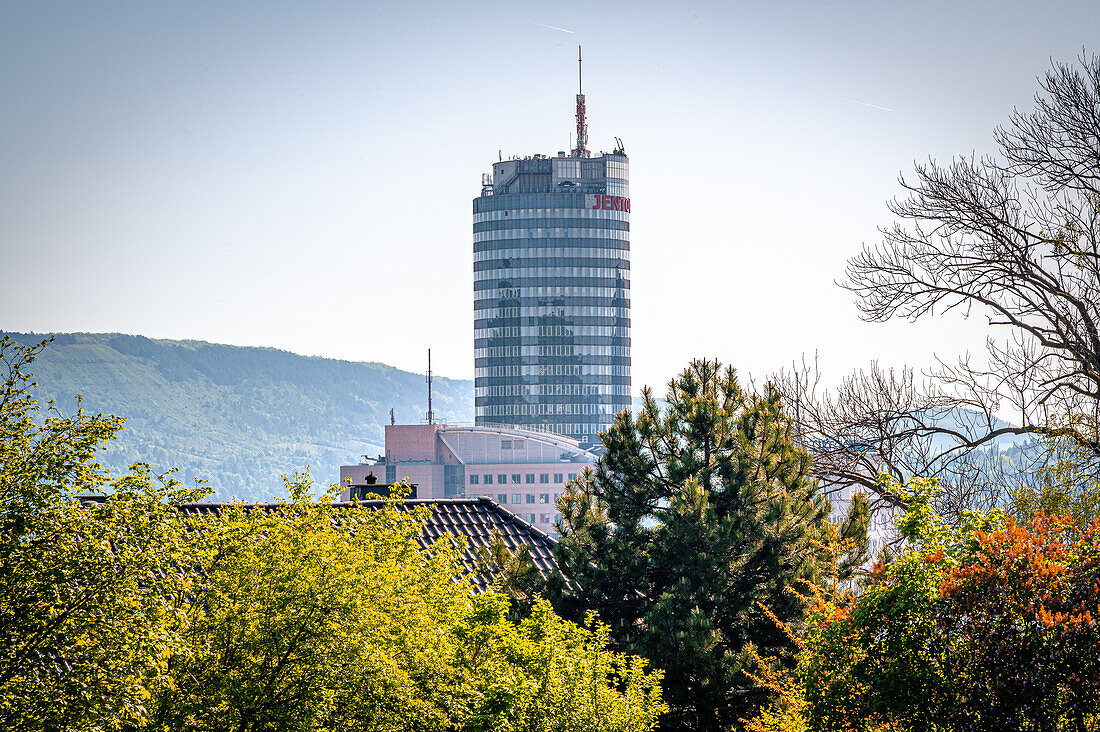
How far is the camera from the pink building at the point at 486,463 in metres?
181

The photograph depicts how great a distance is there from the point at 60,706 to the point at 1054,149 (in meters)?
16.1

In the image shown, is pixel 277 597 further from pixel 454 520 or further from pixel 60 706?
pixel 454 520

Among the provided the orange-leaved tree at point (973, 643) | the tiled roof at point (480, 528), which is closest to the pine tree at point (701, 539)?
the tiled roof at point (480, 528)

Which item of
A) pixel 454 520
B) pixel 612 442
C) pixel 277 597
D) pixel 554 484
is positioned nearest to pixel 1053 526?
pixel 277 597

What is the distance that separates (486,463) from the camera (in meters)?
183

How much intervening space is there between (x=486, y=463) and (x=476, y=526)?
525 ft

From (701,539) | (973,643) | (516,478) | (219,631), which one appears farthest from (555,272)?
(973,643)

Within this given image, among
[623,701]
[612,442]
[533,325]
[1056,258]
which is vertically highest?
[533,325]

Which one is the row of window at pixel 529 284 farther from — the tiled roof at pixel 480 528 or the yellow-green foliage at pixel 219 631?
the yellow-green foliage at pixel 219 631

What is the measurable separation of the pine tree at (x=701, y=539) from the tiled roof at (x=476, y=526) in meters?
2.88

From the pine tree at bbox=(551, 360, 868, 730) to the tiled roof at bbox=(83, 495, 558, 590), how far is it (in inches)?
113

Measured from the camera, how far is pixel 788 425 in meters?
19.2

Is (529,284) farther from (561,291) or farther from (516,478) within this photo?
(516,478)

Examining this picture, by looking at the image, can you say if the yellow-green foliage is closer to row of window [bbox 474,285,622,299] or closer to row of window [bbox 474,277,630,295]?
row of window [bbox 474,285,622,299]
